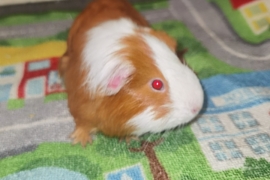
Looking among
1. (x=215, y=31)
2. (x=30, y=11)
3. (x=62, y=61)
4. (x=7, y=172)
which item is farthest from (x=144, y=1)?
(x=7, y=172)

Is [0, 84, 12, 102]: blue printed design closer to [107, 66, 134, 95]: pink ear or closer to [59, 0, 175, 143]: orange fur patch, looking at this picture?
[59, 0, 175, 143]: orange fur patch

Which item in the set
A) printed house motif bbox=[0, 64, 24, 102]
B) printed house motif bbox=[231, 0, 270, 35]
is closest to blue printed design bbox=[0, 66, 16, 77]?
printed house motif bbox=[0, 64, 24, 102]

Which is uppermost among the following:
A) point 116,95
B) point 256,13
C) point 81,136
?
point 116,95

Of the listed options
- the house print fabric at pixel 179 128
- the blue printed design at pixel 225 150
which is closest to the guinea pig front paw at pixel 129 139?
the house print fabric at pixel 179 128

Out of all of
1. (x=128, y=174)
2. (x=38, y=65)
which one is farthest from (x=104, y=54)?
(x=38, y=65)

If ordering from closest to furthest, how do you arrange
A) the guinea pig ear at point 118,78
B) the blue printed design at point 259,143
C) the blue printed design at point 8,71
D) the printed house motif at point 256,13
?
the guinea pig ear at point 118,78 < the blue printed design at point 259,143 < the blue printed design at point 8,71 < the printed house motif at point 256,13

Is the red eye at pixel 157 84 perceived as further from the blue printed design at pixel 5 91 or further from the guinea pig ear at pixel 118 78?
the blue printed design at pixel 5 91

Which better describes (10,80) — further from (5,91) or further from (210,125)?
(210,125)
